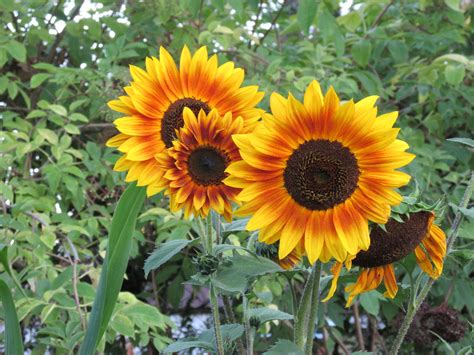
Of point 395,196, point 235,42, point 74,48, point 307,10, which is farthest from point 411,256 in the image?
point 74,48

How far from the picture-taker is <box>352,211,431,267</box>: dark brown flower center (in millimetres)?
719

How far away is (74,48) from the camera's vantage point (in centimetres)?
227

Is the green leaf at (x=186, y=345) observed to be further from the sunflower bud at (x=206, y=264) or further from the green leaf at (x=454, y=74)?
the green leaf at (x=454, y=74)

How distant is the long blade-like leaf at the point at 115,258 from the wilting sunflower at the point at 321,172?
16 centimetres

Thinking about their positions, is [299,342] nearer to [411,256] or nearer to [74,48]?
[411,256]

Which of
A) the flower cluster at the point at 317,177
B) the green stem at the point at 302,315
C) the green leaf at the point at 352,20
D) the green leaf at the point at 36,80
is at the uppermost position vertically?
the green leaf at the point at 352,20

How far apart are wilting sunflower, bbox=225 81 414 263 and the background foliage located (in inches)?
34.6

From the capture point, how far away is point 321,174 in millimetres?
688

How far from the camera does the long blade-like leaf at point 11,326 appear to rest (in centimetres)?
85

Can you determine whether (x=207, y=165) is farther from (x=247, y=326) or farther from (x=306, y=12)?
(x=306, y=12)

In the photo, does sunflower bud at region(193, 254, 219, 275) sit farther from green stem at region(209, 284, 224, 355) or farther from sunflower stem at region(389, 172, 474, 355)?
sunflower stem at region(389, 172, 474, 355)

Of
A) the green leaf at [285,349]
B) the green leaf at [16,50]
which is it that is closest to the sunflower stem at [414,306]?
the green leaf at [285,349]

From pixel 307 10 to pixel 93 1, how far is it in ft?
2.35

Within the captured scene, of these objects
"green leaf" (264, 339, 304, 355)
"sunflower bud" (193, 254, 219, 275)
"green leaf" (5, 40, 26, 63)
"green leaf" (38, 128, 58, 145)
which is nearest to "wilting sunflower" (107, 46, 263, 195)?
"sunflower bud" (193, 254, 219, 275)
